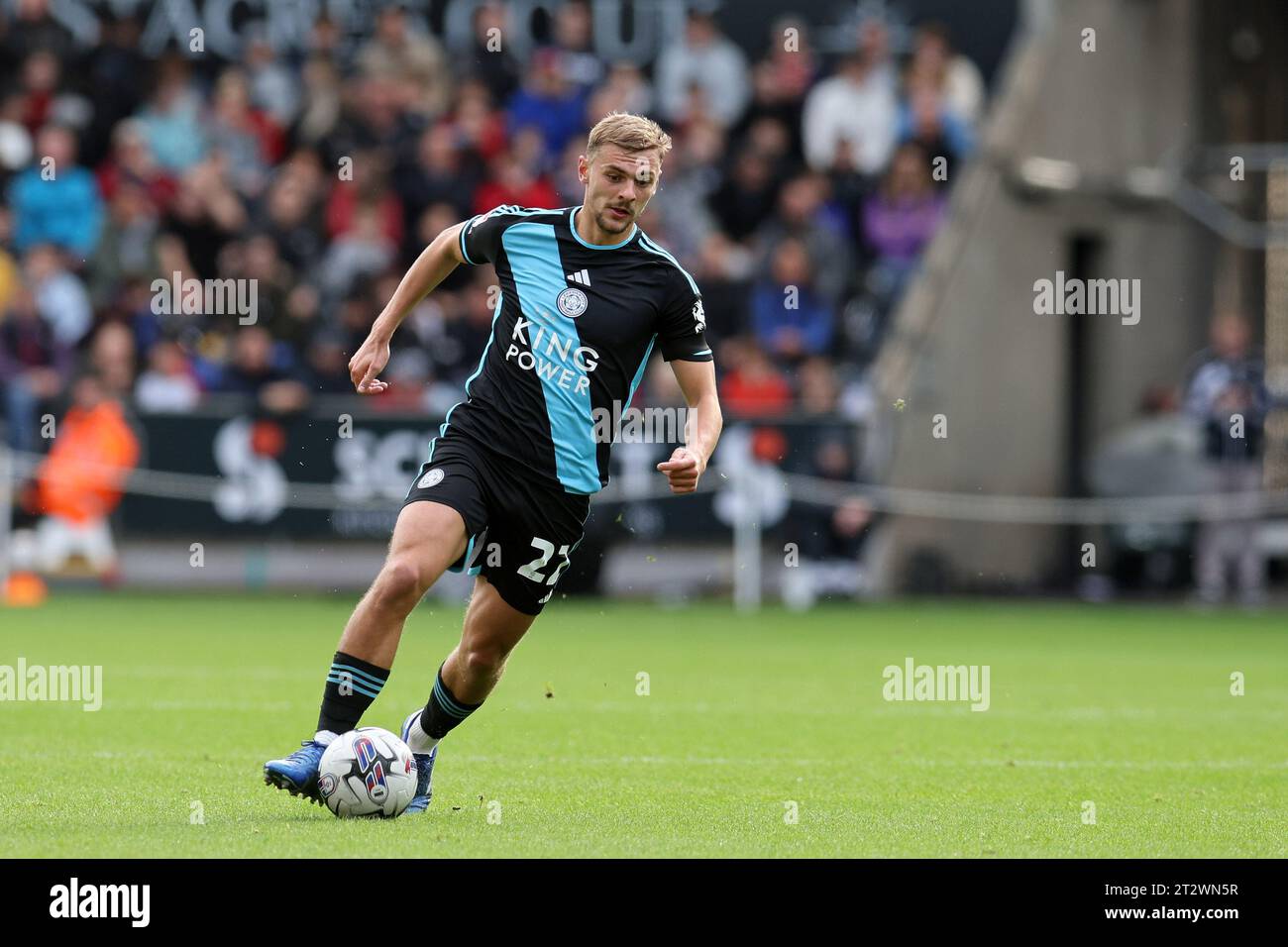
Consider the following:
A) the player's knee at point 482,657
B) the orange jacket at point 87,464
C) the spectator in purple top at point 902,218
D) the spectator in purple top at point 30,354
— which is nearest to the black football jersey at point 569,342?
the player's knee at point 482,657

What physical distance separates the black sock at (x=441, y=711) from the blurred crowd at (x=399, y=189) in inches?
468

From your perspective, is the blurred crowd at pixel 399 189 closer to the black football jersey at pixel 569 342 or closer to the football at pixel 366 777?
the black football jersey at pixel 569 342

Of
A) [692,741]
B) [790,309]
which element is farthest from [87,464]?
[692,741]

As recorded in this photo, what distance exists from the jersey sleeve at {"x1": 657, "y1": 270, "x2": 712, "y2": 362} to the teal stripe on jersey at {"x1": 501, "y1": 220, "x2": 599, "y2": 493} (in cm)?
35

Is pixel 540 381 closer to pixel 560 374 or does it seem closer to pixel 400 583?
pixel 560 374

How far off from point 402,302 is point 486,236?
402 mm

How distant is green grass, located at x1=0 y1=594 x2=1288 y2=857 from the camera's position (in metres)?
7.10

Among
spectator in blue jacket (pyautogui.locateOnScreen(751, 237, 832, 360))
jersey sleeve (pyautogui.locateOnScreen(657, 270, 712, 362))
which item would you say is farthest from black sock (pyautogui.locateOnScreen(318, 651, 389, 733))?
spectator in blue jacket (pyautogui.locateOnScreen(751, 237, 832, 360))

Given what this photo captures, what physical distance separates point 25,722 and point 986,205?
13990 millimetres

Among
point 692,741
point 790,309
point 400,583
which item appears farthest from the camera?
point 790,309

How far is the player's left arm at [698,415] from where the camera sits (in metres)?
7.39

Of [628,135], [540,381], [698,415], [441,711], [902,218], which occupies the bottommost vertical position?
[441,711]

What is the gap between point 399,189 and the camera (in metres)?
21.6

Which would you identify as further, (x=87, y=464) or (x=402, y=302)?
(x=87, y=464)
